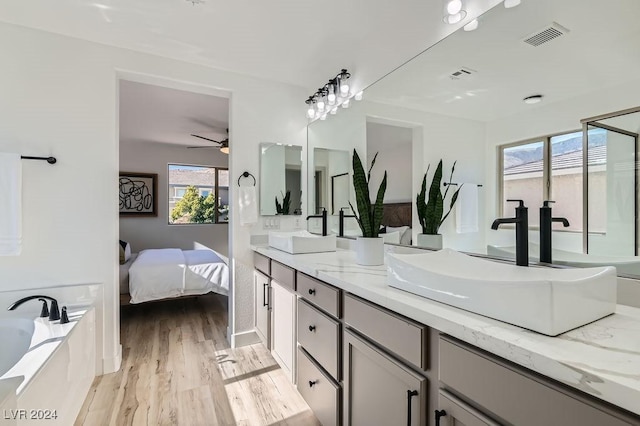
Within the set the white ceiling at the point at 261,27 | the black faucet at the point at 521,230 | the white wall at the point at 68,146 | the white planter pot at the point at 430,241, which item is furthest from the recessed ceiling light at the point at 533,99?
the white wall at the point at 68,146

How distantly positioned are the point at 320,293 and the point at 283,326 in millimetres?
644

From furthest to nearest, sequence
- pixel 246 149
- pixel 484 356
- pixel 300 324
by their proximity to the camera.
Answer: pixel 246 149 < pixel 300 324 < pixel 484 356

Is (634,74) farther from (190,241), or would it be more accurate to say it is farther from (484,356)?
(190,241)

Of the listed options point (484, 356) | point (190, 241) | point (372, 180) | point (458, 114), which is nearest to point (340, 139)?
point (372, 180)

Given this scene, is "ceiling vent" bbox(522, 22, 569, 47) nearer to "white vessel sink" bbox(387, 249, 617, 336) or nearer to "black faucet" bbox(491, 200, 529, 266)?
"black faucet" bbox(491, 200, 529, 266)

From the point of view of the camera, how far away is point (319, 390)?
1516 millimetres

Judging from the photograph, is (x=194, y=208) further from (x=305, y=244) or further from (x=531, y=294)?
(x=531, y=294)

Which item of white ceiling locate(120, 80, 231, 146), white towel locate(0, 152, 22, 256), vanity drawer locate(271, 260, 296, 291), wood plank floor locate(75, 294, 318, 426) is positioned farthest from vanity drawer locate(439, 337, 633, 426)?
white ceiling locate(120, 80, 231, 146)

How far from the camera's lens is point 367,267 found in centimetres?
158

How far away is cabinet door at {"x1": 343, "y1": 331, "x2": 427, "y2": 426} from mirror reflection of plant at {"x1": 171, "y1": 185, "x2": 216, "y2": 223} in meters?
5.31

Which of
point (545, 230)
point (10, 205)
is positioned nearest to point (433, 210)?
point (545, 230)

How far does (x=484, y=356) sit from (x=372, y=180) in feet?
4.23

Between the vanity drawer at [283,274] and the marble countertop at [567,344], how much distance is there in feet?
2.74

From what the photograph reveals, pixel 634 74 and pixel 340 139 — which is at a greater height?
pixel 340 139
